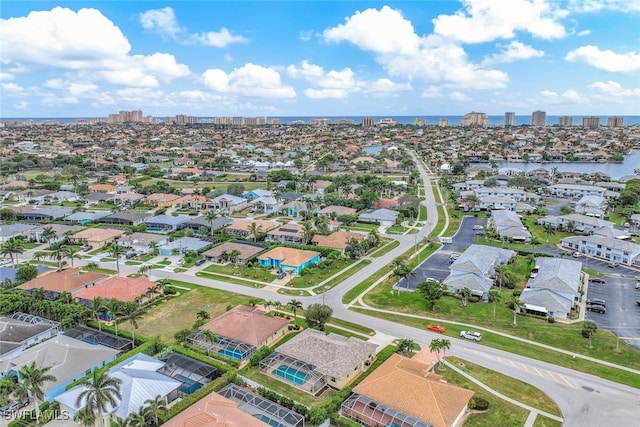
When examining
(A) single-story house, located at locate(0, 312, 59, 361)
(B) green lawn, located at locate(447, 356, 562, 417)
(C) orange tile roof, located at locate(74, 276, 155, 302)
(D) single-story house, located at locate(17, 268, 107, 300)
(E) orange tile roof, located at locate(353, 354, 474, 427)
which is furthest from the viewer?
(D) single-story house, located at locate(17, 268, 107, 300)

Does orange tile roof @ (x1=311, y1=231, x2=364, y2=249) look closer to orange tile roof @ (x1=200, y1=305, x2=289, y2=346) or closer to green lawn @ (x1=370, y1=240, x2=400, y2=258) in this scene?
green lawn @ (x1=370, y1=240, x2=400, y2=258)

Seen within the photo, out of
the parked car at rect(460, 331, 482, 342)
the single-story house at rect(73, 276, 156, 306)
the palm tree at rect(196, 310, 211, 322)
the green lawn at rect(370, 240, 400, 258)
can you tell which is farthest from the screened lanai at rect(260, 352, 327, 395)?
the green lawn at rect(370, 240, 400, 258)

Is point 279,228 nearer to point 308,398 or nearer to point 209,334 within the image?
point 209,334

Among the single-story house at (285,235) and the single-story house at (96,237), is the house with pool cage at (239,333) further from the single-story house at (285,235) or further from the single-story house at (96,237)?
the single-story house at (96,237)

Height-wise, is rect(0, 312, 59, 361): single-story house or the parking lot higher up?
the parking lot

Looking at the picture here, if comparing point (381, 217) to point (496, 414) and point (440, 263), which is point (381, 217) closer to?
point (440, 263)

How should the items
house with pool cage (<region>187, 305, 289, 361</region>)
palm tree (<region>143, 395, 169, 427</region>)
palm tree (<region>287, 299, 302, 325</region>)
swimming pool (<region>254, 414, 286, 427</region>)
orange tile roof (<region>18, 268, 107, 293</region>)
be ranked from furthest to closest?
orange tile roof (<region>18, 268, 107, 293</region>)
palm tree (<region>287, 299, 302, 325</region>)
house with pool cage (<region>187, 305, 289, 361</region>)
swimming pool (<region>254, 414, 286, 427</region>)
palm tree (<region>143, 395, 169, 427</region>)

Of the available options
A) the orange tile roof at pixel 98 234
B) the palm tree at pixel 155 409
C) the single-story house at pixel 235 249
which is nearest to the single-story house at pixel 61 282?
the single-story house at pixel 235 249
